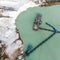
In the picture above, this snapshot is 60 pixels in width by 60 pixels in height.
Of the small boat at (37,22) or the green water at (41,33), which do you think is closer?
the green water at (41,33)

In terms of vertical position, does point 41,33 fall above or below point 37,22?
below

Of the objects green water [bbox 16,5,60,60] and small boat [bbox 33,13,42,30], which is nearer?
green water [bbox 16,5,60,60]

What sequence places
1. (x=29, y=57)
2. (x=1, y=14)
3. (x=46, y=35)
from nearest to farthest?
1. (x=29, y=57)
2. (x=46, y=35)
3. (x=1, y=14)

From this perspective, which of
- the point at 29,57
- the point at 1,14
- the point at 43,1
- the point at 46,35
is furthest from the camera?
the point at 43,1

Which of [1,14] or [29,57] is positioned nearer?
[29,57]

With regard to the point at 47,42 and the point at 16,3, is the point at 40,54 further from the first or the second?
the point at 16,3

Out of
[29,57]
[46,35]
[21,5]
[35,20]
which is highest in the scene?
[21,5]

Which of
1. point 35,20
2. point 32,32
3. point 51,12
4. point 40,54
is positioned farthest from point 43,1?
point 40,54

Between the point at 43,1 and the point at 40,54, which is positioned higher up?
the point at 43,1
